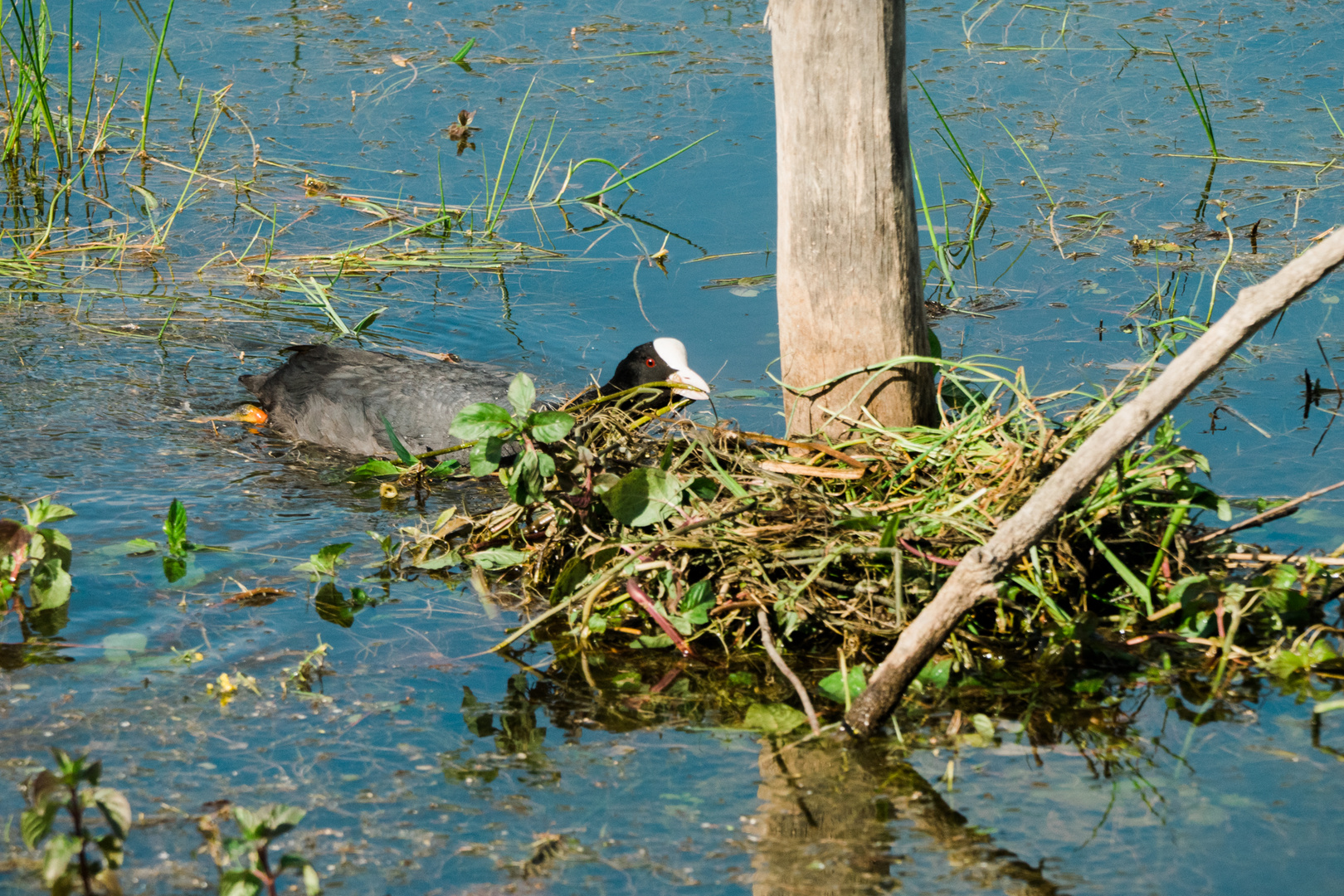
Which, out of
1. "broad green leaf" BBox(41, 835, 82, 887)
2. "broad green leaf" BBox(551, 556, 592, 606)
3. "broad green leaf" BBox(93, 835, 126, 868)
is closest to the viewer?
"broad green leaf" BBox(41, 835, 82, 887)

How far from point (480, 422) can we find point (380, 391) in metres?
2.12

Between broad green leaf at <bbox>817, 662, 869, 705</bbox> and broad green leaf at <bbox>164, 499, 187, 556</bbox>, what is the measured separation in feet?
6.06

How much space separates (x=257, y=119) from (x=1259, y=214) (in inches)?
215

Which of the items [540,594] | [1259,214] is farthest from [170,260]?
[1259,214]

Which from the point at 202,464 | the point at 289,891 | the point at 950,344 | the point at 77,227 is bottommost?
the point at 289,891

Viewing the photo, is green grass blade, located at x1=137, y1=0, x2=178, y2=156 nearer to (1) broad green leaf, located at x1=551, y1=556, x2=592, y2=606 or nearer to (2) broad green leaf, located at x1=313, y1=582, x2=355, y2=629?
(2) broad green leaf, located at x1=313, y1=582, x2=355, y2=629

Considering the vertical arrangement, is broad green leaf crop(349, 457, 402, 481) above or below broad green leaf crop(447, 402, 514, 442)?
below

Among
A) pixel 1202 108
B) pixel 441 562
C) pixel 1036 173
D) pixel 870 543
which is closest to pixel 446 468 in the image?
pixel 441 562

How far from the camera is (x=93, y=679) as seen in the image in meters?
2.94

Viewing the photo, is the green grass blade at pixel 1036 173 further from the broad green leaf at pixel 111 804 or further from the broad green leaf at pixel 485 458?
the broad green leaf at pixel 111 804

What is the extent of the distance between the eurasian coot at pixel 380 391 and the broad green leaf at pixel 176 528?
1423 millimetres

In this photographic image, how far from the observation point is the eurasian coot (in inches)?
197

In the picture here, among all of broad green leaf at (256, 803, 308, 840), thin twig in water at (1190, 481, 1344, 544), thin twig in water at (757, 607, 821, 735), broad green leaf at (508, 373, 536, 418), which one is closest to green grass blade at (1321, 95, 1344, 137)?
thin twig in water at (1190, 481, 1344, 544)

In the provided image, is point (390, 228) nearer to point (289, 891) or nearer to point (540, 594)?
point (540, 594)
